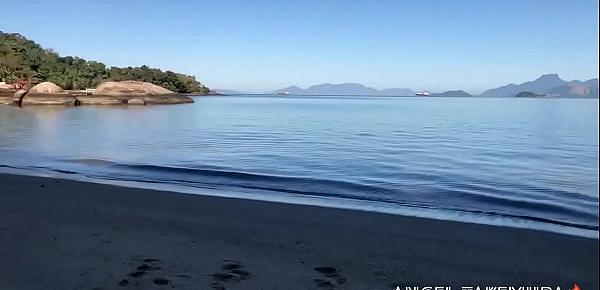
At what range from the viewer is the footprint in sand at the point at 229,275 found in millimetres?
4516

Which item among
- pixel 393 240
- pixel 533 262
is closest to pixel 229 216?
pixel 393 240

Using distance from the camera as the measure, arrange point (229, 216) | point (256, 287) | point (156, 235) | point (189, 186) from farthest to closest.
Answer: point (189, 186)
point (229, 216)
point (156, 235)
point (256, 287)

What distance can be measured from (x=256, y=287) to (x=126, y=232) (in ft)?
8.78

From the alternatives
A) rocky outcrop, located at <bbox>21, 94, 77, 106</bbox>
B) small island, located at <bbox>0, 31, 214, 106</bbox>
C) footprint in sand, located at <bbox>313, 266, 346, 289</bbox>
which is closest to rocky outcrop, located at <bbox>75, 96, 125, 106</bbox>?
small island, located at <bbox>0, 31, 214, 106</bbox>

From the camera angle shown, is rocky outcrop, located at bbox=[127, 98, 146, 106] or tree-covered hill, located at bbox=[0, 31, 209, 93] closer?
rocky outcrop, located at bbox=[127, 98, 146, 106]

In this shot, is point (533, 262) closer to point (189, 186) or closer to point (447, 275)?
point (447, 275)

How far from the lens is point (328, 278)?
4801 mm

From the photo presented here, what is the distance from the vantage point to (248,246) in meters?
5.93

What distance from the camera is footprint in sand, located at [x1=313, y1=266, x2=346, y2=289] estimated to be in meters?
4.62

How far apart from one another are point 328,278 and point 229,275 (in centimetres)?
99

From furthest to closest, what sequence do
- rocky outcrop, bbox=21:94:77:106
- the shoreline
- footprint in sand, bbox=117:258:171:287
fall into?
1. rocky outcrop, bbox=21:94:77:106
2. the shoreline
3. footprint in sand, bbox=117:258:171:287

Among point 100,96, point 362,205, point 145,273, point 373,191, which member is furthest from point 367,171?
point 100,96

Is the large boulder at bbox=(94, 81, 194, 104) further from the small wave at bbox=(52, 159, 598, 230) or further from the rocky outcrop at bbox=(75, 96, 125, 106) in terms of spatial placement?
the small wave at bbox=(52, 159, 598, 230)

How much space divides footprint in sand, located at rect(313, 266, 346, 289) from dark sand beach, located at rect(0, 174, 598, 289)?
19 millimetres
